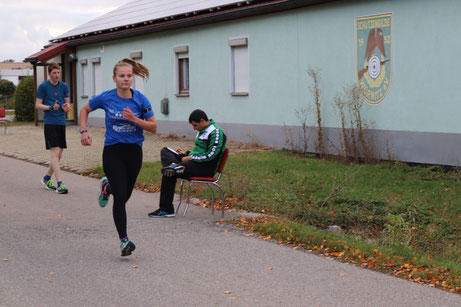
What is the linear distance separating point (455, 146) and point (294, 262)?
24.0 feet

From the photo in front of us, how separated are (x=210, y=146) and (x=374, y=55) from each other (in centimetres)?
691

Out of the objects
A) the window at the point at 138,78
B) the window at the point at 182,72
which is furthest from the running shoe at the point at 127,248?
the window at the point at 138,78

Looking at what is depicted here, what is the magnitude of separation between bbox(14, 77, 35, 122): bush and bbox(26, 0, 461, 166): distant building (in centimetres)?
706

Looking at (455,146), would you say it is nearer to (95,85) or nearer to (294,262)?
(294,262)

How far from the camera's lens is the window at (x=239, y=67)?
19156 millimetres

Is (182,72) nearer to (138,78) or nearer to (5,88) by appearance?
(138,78)

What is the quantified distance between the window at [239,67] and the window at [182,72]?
114 inches

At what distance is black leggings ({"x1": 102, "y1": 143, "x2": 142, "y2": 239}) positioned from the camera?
688 cm

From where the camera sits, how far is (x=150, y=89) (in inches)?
950

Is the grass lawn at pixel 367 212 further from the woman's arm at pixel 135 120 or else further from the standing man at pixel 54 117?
the woman's arm at pixel 135 120

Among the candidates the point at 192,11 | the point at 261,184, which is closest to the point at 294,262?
the point at 261,184

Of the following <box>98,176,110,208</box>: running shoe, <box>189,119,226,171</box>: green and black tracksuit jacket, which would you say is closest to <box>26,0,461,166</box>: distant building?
<box>189,119,226,171</box>: green and black tracksuit jacket

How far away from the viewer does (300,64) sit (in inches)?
663

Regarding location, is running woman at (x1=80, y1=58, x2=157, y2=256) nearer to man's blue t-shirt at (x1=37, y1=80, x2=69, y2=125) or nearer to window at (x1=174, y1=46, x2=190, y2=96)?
man's blue t-shirt at (x1=37, y1=80, x2=69, y2=125)
